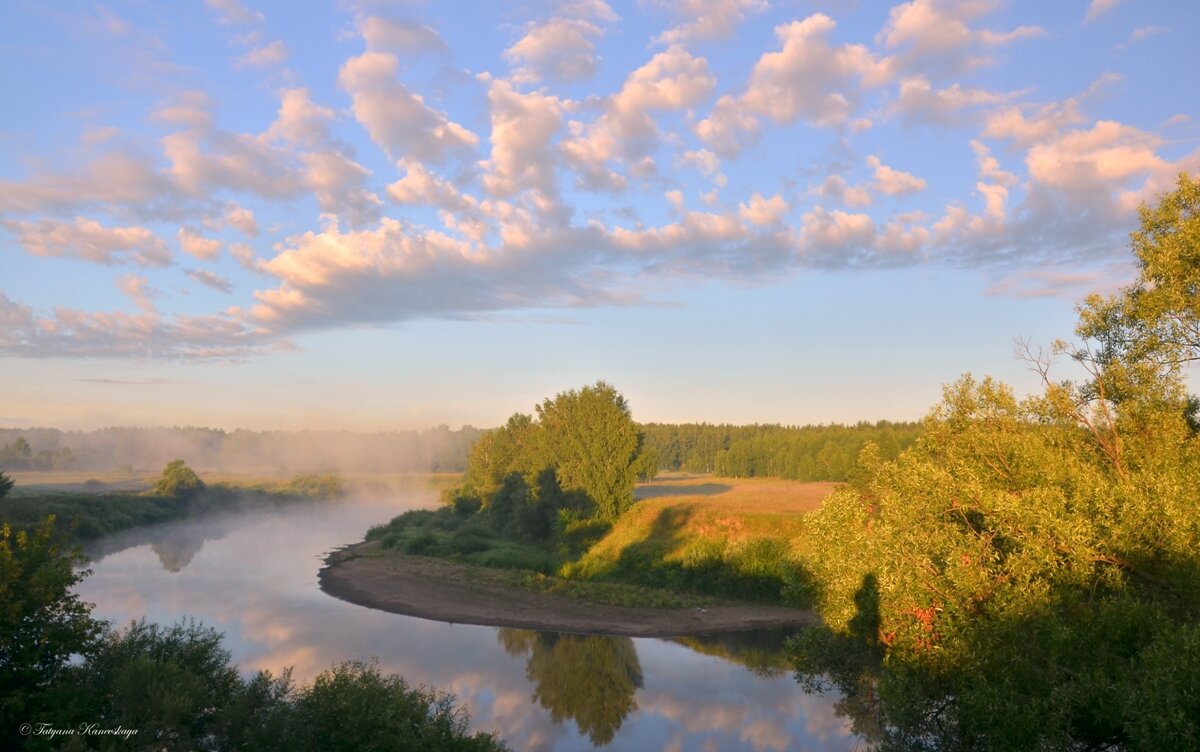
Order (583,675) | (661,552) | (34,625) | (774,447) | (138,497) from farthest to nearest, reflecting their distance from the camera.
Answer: (774,447), (138,497), (661,552), (583,675), (34,625)

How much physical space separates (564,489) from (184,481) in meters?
70.0

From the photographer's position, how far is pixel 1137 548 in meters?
11.8

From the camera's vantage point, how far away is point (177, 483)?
330ft

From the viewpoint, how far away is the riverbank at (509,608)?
37.0 meters

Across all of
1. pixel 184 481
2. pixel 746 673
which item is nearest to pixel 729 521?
pixel 746 673

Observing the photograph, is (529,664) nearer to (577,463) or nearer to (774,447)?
(577,463)

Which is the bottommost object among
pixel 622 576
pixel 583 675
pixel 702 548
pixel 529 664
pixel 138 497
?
pixel 529 664

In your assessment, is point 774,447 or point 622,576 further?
point 774,447

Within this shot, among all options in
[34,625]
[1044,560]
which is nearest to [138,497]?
[34,625]

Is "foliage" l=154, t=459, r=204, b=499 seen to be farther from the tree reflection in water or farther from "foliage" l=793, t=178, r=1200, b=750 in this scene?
"foliage" l=793, t=178, r=1200, b=750

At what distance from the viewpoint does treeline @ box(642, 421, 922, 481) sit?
3903 inches

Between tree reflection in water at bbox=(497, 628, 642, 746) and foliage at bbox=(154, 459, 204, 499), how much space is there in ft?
266

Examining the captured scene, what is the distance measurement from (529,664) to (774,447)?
101m

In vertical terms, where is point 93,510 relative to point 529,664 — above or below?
above
